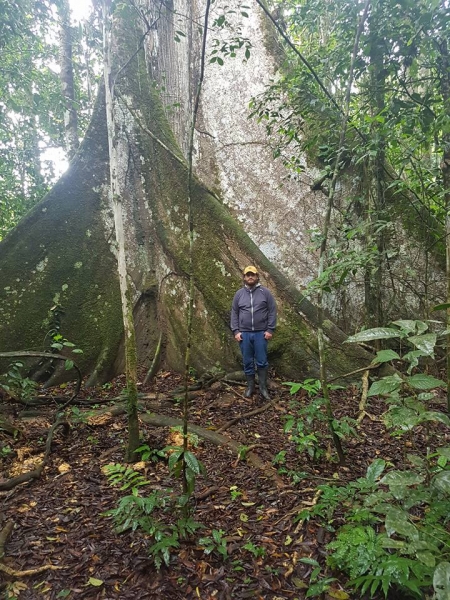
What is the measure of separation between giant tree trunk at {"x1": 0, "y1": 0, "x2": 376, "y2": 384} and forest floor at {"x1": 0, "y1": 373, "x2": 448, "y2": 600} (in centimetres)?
81

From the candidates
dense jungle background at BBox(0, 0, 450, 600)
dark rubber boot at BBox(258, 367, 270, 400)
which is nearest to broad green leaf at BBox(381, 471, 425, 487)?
dense jungle background at BBox(0, 0, 450, 600)

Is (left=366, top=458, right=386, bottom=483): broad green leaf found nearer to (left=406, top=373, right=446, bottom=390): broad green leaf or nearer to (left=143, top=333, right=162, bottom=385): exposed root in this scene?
(left=406, top=373, right=446, bottom=390): broad green leaf

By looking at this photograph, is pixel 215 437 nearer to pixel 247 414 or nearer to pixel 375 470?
pixel 247 414

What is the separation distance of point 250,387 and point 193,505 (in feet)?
6.22

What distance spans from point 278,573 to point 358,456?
1.39m

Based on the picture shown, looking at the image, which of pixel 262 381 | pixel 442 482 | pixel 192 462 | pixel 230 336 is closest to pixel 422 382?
pixel 442 482

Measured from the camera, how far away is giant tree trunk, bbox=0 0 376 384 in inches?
187

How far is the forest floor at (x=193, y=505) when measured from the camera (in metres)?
2.11

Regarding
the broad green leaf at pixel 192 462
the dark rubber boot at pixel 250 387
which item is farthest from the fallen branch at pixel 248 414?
the broad green leaf at pixel 192 462

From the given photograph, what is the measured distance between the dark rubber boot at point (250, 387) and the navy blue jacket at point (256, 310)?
0.54m

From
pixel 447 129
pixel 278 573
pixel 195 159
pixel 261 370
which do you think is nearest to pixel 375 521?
pixel 278 573

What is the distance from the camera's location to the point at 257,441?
3566 millimetres

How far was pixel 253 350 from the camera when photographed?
4.67m

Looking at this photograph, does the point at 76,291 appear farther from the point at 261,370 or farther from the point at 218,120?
the point at 218,120
